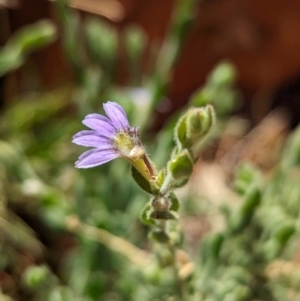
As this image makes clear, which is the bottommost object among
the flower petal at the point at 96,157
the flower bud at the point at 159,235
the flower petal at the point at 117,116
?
the flower bud at the point at 159,235

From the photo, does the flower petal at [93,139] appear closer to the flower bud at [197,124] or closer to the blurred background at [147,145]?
the flower bud at [197,124]

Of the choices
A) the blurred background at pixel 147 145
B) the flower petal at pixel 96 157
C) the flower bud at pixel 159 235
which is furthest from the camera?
the blurred background at pixel 147 145

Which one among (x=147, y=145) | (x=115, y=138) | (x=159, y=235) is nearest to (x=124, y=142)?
(x=115, y=138)

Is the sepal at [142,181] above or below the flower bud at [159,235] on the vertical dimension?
below

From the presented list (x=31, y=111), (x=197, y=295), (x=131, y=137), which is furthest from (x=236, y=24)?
(x=131, y=137)

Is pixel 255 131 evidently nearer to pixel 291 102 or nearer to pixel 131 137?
pixel 291 102

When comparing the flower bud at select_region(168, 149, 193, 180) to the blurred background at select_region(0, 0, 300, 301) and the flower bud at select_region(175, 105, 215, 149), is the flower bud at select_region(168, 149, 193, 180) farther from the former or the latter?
the blurred background at select_region(0, 0, 300, 301)

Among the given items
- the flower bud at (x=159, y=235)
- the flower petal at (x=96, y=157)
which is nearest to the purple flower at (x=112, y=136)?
the flower petal at (x=96, y=157)

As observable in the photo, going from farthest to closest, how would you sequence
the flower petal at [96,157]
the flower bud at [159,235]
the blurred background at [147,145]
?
1. the blurred background at [147,145]
2. the flower bud at [159,235]
3. the flower petal at [96,157]

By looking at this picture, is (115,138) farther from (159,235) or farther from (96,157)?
(159,235)
